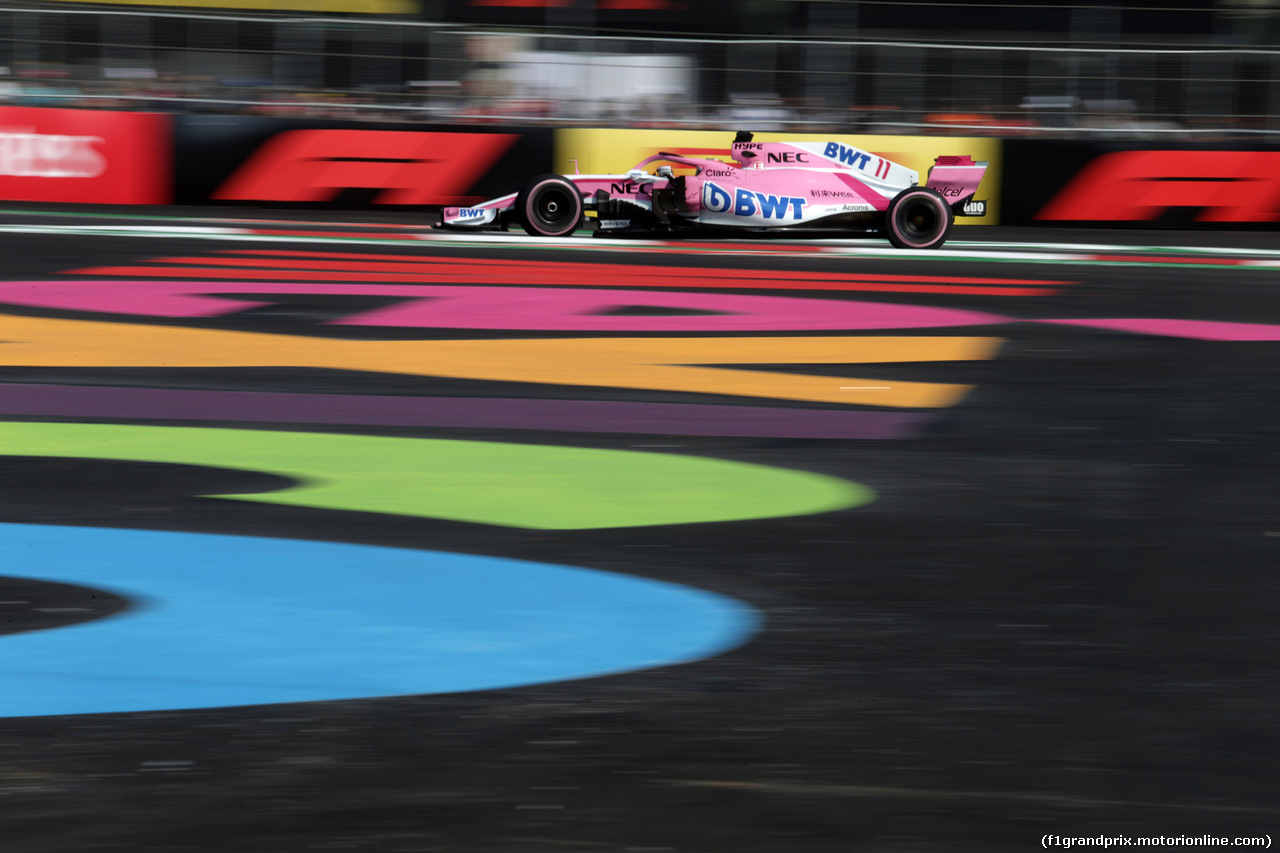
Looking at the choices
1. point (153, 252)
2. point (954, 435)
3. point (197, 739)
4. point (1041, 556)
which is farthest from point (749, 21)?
point (197, 739)

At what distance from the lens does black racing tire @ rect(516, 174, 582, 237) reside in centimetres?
1534

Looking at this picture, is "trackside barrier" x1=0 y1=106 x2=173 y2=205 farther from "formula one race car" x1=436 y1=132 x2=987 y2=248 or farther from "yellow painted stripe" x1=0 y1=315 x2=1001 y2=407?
"yellow painted stripe" x1=0 y1=315 x2=1001 y2=407

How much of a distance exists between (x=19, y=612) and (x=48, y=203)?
1658 centimetres

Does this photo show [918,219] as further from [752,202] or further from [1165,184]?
[1165,184]

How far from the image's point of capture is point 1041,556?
4289 mm

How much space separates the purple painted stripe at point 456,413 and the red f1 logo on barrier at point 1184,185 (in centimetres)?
1283

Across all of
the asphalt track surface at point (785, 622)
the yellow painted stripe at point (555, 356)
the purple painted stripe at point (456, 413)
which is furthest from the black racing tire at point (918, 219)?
the purple painted stripe at point (456, 413)

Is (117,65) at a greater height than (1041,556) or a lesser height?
greater

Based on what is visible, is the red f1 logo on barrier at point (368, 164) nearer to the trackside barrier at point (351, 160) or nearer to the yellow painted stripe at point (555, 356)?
the trackside barrier at point (351, 160)

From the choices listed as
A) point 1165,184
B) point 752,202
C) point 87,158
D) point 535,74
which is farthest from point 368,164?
point 1165,184

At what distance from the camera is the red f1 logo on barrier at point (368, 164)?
1906 cm

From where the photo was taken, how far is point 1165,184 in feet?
60.3

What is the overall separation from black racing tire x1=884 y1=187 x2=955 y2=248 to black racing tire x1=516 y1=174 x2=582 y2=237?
2.84 m

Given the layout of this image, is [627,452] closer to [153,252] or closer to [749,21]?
[153,252]
